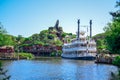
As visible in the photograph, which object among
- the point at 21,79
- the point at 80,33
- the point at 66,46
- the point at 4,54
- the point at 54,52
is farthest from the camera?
Result: the point at 54,52

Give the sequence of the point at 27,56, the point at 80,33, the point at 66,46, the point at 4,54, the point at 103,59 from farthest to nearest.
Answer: the point at 66,46 → the point at 80,33 → the point at 27,56 → the point at 4,54 → the point at 103,59

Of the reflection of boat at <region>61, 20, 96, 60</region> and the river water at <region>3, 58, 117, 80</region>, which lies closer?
the river water at <region>3, 58, 117, 80</region>

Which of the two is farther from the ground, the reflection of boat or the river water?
the reflection of boat

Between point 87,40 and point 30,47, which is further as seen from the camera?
point 30,47

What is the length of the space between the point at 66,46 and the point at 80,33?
1342 centimetres

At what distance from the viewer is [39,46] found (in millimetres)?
186375

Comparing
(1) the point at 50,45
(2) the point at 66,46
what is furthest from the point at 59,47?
(2) the point at 66,46

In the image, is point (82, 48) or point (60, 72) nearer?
point (60, 72)

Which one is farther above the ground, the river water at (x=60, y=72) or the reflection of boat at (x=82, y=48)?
the reflection of boat at (x=82, y=48)

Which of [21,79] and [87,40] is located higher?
[87,40]

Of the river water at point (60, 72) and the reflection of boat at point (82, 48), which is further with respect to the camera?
the reflection of boat at point (82, 48)

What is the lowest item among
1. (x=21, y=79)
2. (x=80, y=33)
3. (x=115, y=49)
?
(x=21, y=79)

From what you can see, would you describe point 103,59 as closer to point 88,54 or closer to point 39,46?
point 88,54

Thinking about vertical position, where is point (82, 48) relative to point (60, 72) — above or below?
above
